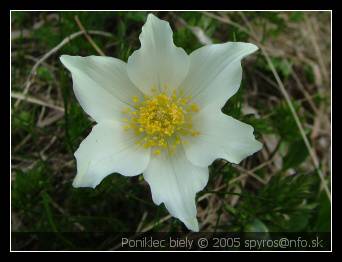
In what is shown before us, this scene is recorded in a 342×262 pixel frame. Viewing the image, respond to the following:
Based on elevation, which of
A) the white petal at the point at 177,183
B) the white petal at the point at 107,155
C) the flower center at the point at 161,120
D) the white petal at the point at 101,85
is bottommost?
the white petal at the point at 177,183

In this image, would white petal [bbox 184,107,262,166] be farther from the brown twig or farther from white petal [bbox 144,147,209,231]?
the brown twig

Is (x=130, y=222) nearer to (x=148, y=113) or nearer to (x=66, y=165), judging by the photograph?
(x=66, y=165)

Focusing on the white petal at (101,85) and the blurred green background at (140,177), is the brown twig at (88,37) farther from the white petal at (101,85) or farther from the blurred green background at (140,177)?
the white petal at (101,85)

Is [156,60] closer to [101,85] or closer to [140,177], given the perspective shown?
[101,85]

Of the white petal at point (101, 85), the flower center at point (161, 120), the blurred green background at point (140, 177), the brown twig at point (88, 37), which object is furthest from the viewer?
the brown twig at point (88, 37)

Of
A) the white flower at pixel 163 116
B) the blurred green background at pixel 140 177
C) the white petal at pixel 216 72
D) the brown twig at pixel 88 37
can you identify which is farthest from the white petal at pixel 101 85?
the brown twig at pixel 88 37

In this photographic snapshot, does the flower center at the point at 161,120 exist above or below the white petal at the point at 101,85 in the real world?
below

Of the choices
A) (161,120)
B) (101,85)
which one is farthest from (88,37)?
Result: (161,120)

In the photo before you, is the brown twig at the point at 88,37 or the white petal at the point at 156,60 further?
the brown twig at the point at 88,37

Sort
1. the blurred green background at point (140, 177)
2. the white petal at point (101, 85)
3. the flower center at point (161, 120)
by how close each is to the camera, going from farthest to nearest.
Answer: the blurred green background at point (140, 177) < the flower center at point (161, 120) < the white petal at point (101, 85)
